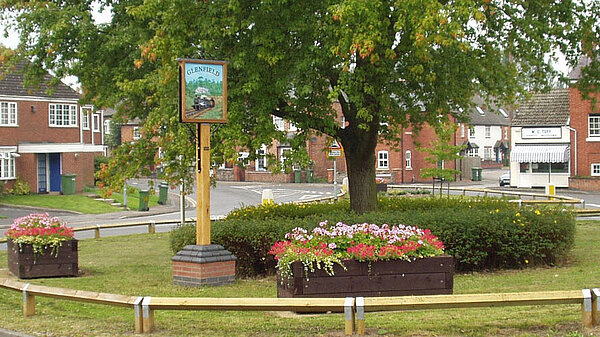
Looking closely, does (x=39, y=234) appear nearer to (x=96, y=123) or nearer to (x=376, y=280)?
(x=376, y=280)

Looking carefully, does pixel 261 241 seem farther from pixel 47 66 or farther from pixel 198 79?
pixel 47 66

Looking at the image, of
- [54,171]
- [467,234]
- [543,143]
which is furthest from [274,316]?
[543,143]

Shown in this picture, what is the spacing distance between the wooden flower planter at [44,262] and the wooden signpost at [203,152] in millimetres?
3009

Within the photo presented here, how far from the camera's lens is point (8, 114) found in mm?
40500

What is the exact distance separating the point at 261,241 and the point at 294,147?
7.46 feet

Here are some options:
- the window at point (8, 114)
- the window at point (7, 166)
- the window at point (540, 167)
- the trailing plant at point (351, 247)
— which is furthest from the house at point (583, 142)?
the trailing plant at point (351, 247)

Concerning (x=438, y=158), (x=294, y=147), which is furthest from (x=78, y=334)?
(x=438, y=158)

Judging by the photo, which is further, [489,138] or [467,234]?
[489,138]

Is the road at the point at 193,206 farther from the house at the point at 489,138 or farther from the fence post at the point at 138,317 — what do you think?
the house at the point at 489,138

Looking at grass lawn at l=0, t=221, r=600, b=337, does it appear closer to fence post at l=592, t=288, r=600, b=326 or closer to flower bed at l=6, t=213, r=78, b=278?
fence post at l=592, t=288, r=600, b=326

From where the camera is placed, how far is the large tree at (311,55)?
49.1 ft

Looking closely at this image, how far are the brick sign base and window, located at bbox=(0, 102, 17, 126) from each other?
98.7 ft

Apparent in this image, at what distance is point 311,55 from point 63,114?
31316 mm

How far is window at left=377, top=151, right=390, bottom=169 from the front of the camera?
6262 cm
